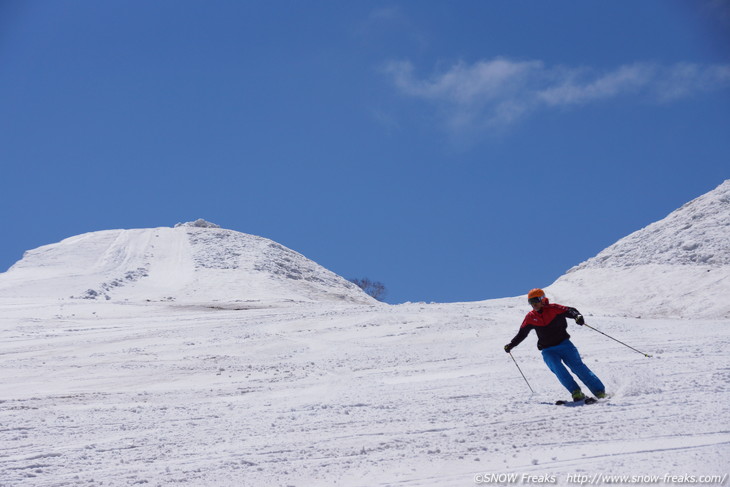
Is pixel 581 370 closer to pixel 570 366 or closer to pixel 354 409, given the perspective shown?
pixel 570 366

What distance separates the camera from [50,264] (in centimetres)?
3844

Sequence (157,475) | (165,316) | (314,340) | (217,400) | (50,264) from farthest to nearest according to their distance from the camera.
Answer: (50,264), (165,316), (314,340), (217,400), (157,475)

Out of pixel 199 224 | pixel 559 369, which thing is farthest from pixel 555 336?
pixel 199 224

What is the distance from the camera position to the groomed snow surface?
5.94 m

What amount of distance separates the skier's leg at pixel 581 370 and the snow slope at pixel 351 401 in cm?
26

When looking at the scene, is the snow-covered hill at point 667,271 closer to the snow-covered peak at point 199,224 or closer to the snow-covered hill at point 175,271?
the snow-covered hill at point 175,271

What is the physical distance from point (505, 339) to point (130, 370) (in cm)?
746

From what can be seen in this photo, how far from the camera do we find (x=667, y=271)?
77.6 ft

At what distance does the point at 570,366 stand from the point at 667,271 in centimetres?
1731

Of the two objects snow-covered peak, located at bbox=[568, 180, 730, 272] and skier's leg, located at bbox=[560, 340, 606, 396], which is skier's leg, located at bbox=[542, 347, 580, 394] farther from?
snow-covered peak, located at bbox=[568, 180, 730, 272]

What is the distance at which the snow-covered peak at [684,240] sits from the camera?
23.7 m

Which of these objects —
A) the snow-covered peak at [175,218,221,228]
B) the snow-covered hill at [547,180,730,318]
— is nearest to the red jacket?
the snow-covered hill at [547,180,730,318]

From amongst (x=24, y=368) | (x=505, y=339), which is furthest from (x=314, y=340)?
(x=24, y=368)

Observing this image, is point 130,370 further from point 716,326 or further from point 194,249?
point 194,249
